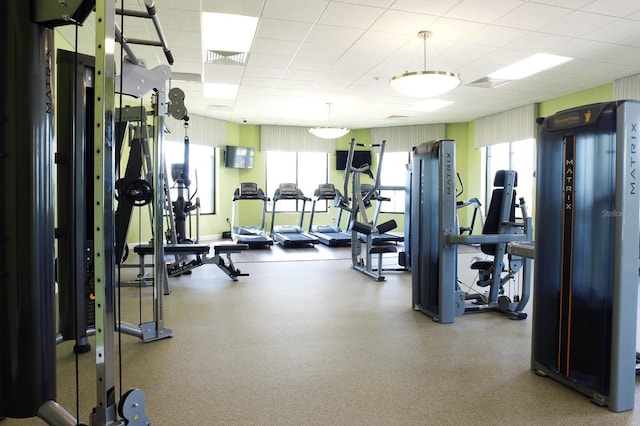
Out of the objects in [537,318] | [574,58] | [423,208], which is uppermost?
[574,58]

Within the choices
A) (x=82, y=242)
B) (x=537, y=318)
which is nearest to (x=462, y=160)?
(x=537, y=318)

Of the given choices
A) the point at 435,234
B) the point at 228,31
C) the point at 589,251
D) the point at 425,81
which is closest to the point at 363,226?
the point at 425,81

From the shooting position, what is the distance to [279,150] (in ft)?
37.1

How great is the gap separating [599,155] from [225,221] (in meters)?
9.34

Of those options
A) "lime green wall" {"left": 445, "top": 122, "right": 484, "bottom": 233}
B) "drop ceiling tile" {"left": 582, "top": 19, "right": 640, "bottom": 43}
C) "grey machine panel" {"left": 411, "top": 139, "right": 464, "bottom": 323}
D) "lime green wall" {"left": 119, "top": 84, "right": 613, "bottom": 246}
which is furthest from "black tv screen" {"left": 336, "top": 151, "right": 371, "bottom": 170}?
"grey machine panel" {"left": 411, "top": 139, "right": 464, "bottom": 323}

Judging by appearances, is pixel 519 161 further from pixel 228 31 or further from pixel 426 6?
pixel 228 31

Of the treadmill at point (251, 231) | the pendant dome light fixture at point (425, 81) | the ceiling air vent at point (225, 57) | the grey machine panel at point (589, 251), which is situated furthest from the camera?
the treadmill at point (251, 231)

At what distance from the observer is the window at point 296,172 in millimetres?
11484

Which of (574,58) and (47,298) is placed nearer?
(47,298)

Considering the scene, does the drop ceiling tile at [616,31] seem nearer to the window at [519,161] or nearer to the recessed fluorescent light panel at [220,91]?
the window at [519,161]

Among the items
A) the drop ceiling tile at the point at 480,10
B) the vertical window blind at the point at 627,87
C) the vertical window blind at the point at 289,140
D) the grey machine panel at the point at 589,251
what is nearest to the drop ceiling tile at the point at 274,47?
the drop ceiling tile at the point at 480,10

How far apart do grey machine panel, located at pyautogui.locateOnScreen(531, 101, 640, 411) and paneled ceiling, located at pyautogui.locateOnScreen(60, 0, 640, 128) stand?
2.21 m

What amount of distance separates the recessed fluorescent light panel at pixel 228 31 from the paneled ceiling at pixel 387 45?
88 millimetres

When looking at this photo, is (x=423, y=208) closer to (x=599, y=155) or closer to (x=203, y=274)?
(x=599, y=155)
